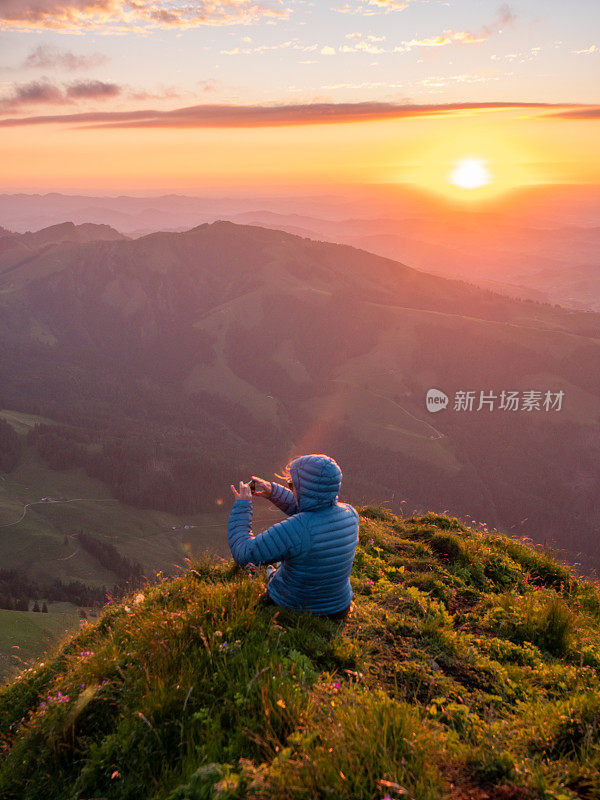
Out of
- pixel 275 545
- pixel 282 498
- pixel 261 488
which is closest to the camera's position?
pixel 275 545

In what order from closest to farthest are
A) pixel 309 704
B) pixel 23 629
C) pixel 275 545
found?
pixel 309 704 → pixel 275 545 → pixel 23 629

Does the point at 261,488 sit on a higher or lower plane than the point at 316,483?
lower

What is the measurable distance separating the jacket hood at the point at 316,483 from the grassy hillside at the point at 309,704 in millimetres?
1628

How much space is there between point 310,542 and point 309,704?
209 centimetres

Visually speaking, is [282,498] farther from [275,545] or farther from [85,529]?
[85,529]

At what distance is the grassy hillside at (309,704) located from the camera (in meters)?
3.85

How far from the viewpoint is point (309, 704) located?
15.0 ft

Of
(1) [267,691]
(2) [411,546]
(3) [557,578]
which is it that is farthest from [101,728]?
(3) [557,578]

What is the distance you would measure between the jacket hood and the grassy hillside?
163 centimetres

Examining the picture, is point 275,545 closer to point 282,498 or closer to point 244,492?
Answer: point 244,492

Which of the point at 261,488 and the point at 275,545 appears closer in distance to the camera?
the point at 275,545

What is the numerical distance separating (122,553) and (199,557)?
17084 centimetres

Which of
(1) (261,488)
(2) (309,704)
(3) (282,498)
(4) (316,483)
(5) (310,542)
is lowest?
(2) (309,704)

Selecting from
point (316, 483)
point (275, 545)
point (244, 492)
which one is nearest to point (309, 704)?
point (275, 545)
